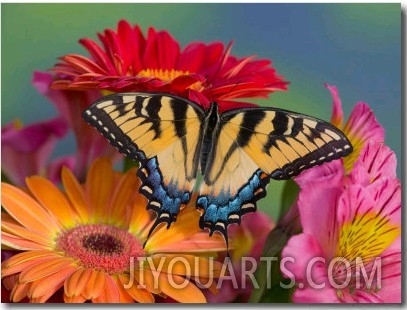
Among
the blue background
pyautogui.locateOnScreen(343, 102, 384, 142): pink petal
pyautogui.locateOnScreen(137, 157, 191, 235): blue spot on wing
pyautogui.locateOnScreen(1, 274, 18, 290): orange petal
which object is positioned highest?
the blue background

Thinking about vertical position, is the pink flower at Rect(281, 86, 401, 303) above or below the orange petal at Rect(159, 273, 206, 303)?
above

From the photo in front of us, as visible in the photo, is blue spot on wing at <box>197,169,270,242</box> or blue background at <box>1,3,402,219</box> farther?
blue background at <box>1,3,402,219</box>

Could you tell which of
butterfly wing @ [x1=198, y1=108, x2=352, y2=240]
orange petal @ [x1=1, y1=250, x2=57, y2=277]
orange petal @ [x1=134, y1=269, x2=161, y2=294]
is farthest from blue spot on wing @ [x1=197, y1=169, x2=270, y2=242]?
orange petal @ [x1=1, y1=250, x2=57, y2=277]

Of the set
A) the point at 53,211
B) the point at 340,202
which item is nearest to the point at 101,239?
the point at 53,211

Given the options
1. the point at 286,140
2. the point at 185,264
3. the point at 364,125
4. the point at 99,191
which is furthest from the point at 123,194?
the point at 364,125

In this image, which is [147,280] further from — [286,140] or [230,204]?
[286,140]

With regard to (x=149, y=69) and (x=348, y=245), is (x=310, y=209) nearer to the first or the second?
(x=348, y=245)

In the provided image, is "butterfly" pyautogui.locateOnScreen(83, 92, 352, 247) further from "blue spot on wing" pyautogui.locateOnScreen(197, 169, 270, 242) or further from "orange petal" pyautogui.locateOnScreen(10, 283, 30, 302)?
"orange petal" pyautogui.locateOnScreen(10, 283, 30, 302)
